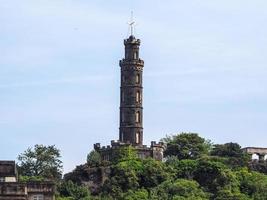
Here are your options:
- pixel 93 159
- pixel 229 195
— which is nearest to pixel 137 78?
pixel 93 159

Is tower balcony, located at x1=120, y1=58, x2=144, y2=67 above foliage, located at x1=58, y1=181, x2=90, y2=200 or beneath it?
above

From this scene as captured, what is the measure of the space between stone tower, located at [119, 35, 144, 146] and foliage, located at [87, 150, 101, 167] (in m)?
5.19

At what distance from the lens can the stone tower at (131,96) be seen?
121 metres

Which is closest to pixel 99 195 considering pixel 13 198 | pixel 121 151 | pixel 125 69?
pixel 121 151

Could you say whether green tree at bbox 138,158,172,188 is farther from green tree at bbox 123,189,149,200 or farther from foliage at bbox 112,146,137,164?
foliage at bbox 112,146,137,164

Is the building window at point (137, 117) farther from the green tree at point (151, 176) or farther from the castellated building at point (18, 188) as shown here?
the castellated building at point (18, 188)

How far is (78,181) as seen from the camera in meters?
110

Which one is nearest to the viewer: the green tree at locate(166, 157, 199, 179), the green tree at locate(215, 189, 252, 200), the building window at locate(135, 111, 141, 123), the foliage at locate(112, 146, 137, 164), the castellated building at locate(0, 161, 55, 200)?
the castellated building at locate(0, 161, 55, 200)

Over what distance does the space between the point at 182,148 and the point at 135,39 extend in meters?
13.5

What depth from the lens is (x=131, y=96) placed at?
122000 millimetres

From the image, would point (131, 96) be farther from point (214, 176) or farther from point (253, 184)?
point (253, 184)

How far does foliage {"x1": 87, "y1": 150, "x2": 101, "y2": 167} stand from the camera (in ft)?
369

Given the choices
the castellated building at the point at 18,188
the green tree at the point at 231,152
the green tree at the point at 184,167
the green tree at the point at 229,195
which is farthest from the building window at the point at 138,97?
the castellated building at the point at 18,188

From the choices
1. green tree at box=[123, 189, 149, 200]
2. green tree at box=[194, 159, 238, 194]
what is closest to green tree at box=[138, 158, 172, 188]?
green tree at box=[123, 189, 149, 200]
